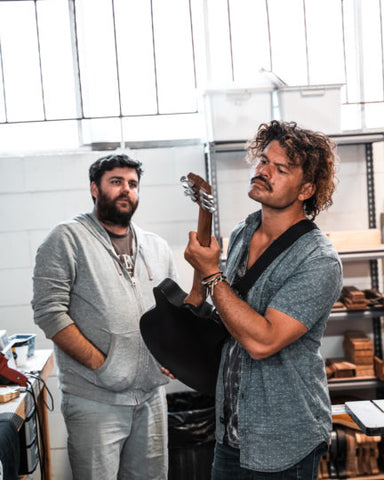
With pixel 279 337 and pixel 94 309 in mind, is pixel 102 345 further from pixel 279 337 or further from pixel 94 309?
pixel 279 337

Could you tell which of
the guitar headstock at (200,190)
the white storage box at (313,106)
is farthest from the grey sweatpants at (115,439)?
the white storage box at (313,106)

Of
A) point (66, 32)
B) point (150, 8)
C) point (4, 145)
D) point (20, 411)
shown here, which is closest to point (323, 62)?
point (150, 8)

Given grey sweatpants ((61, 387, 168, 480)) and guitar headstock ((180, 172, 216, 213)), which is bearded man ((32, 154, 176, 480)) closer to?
grey sweatpants ((61, 387, 168, 480))

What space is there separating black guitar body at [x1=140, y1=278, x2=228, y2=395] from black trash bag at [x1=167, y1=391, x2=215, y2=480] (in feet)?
3.73

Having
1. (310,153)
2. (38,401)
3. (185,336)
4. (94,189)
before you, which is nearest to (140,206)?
(94,189)

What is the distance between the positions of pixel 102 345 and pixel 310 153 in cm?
114

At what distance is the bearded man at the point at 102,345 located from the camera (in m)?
2.10

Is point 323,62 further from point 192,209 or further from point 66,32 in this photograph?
point 66,32

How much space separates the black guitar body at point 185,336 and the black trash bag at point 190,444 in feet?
3.73

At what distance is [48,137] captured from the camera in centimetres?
333

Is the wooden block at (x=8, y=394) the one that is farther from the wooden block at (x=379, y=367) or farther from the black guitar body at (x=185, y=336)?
the wooden block at (x=379, y=367)

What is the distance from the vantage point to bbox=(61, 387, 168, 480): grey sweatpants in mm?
2104

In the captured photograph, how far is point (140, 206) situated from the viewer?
10.4 feet

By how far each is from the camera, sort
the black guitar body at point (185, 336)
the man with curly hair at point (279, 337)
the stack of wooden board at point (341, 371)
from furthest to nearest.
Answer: the stack of wooden board at point (341, 371) → the black guitar body at point (185, 336) → the man with curly hair at point (279, 337)
